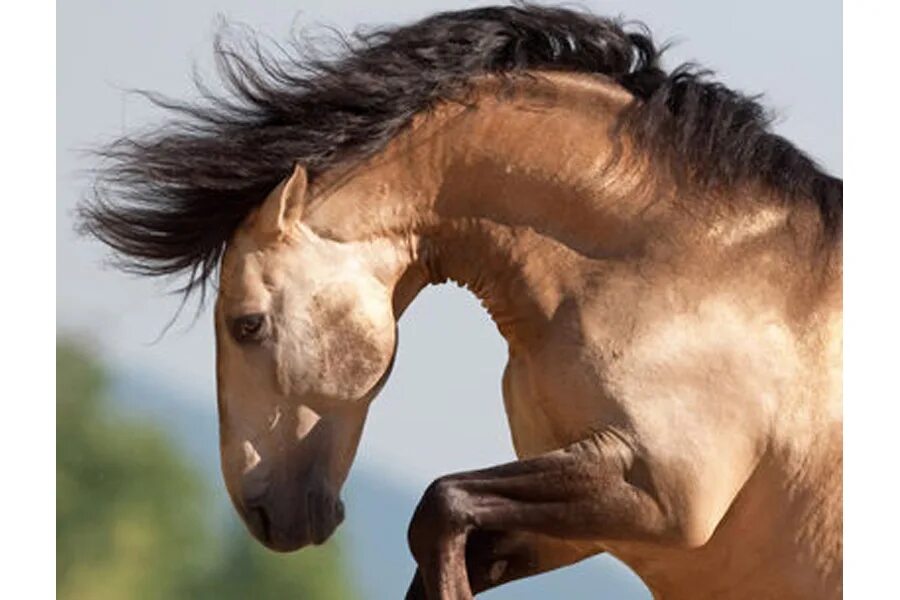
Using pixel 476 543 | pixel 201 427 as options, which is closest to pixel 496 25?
pixel 476 543

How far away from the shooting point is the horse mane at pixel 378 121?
22.0ft

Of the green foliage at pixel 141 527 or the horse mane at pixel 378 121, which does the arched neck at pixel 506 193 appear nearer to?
the horse mane at pixel 378 121

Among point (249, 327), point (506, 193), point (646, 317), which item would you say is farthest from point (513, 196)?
point (249, 327)

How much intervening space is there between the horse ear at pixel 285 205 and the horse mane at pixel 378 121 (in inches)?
3.0

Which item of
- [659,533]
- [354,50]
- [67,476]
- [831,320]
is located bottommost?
[67,476]

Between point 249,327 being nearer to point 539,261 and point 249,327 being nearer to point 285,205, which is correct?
point 285,205

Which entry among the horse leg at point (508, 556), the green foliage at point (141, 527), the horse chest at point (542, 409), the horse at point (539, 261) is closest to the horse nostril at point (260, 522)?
the horse at point (539, 261)

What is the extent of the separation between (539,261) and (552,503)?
662 millimetres

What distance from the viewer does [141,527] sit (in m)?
21.3

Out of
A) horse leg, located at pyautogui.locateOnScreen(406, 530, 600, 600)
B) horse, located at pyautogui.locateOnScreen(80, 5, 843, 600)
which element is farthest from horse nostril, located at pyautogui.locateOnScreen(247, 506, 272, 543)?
horse leg, located at pyautogui.locateOnScreen(406, 530, 600, 600)
